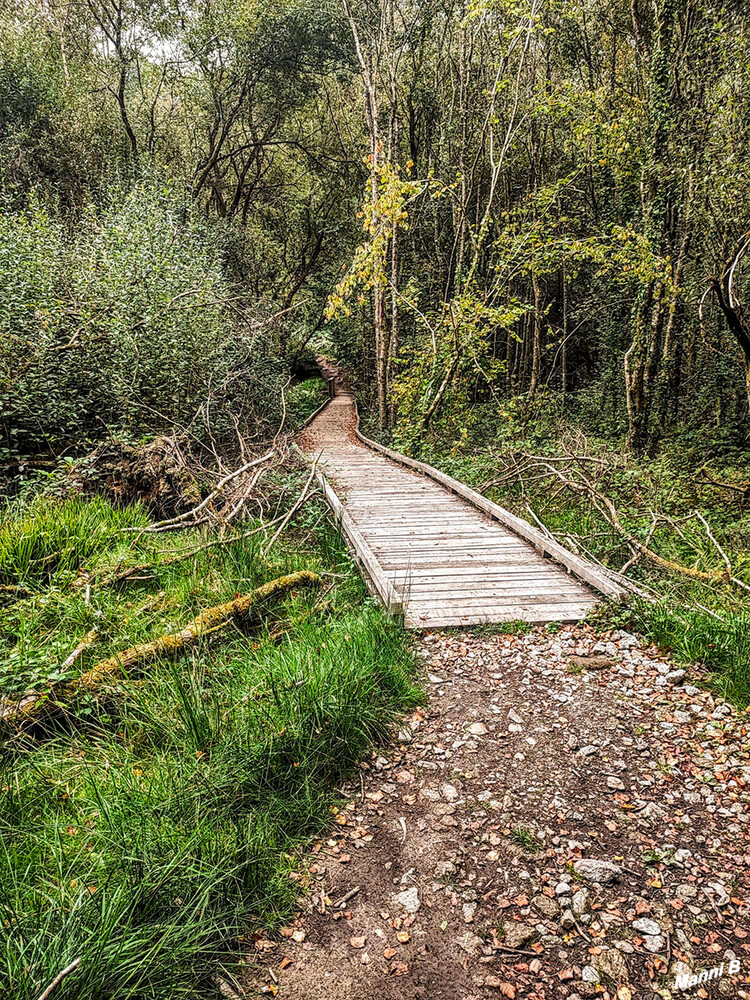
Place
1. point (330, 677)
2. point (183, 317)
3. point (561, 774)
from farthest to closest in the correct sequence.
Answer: point (183, 317)
point (330, 677)
point (561, 774)

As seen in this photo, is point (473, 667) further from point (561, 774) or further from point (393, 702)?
point (561, 774)

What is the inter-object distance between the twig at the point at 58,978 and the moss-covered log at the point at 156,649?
1.70m

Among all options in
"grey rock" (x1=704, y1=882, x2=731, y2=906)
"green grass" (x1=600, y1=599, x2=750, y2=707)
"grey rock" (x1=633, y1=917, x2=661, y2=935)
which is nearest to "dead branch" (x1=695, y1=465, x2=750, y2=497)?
"green grass" (x1=600, y1=599, x2=750, y2=707)

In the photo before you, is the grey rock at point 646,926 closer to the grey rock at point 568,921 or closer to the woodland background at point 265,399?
the grey rock at point 568,921

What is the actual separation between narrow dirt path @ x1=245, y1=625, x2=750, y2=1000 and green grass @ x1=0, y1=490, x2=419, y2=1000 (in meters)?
0.23

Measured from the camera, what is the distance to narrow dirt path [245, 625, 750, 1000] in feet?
7.15

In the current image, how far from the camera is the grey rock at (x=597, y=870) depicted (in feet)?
8.30

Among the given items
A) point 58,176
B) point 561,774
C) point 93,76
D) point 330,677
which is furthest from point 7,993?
point 93,76

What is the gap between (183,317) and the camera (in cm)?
907

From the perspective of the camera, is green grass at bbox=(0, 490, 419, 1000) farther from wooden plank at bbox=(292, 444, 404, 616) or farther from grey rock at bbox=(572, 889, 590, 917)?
grey rock at bbox=(572, 889, 590, 917)

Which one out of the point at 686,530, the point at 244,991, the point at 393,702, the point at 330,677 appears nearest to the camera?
the point at 244,991

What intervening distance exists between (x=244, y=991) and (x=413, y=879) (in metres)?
0.88

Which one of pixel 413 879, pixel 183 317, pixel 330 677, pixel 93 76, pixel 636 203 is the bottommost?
pixel 413 879

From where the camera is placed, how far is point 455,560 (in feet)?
19.7
